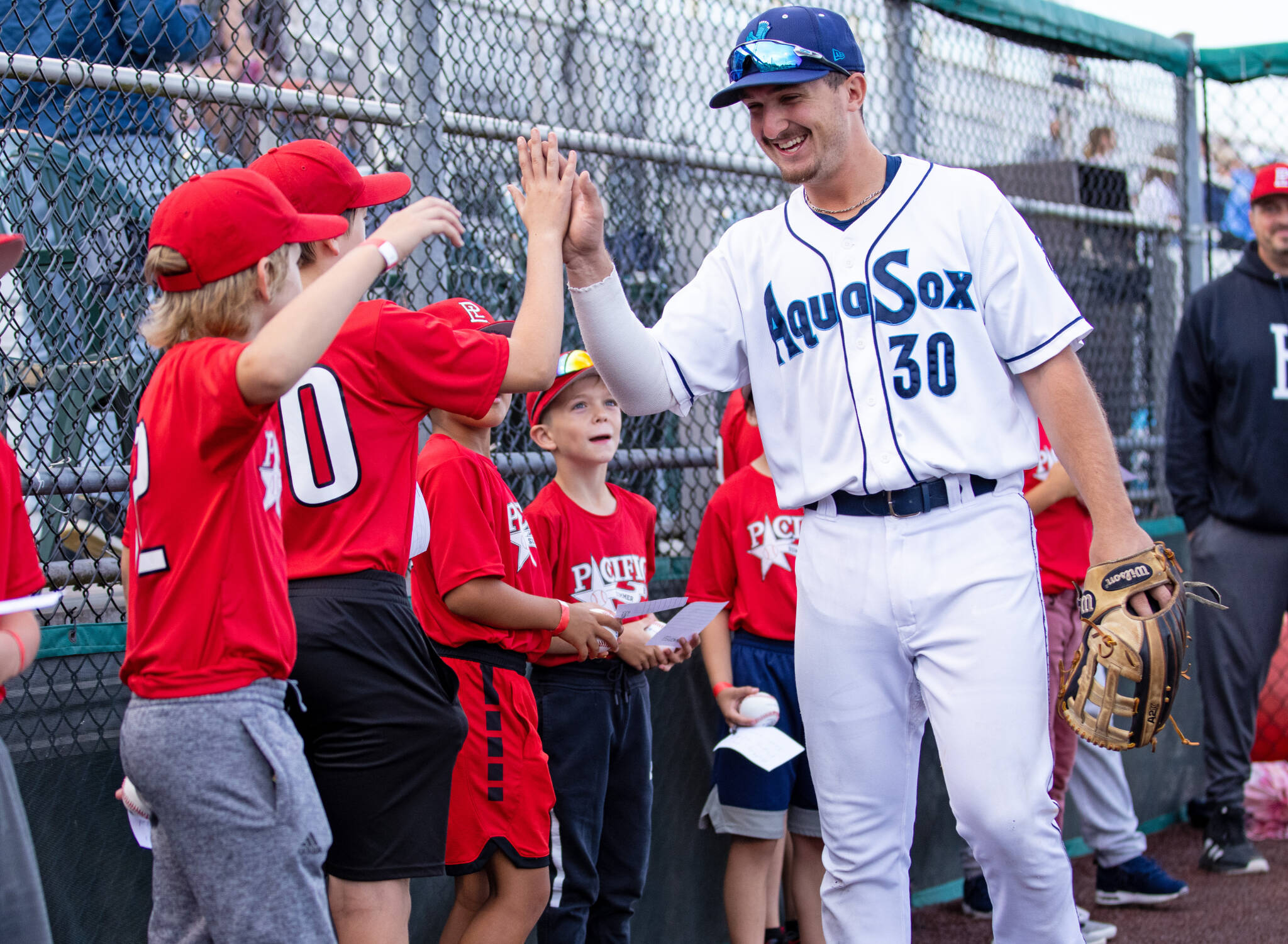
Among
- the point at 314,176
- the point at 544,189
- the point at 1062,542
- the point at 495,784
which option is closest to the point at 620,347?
the point at 544,189

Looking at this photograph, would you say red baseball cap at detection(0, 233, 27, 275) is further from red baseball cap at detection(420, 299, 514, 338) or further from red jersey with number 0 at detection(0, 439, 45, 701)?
red baseball cap at detection(420, 299, 514, 338)

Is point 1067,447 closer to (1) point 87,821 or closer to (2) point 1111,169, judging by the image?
(1) point 87,821

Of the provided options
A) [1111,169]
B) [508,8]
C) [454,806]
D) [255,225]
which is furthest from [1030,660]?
[1111,169]

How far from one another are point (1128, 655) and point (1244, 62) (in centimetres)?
476

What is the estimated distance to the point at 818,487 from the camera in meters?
2.65

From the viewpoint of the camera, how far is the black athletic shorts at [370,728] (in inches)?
94.7

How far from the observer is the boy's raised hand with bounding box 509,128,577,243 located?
2.51 m

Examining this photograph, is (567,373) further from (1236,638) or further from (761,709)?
(1236,638)

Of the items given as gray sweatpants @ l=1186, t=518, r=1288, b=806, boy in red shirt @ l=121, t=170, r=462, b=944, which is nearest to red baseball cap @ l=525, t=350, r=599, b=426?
boy in red shirt @ l=121, t=170, r=462, b=944

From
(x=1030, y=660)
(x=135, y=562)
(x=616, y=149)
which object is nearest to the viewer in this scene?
(x=135, y=562)

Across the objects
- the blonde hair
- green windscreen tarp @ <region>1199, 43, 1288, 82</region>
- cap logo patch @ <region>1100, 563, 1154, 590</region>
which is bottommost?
cap logo patch @ <region>1100, 563, 1154, 590</region>

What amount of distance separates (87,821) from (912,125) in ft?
12.0

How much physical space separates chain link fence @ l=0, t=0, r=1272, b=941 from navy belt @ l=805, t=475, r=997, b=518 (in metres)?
1.32

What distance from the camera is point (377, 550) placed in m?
2.49
